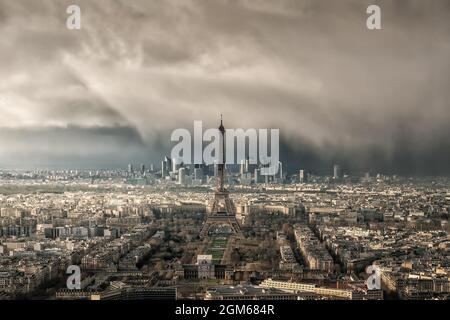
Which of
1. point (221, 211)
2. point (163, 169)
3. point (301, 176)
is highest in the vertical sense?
point (163, 169)

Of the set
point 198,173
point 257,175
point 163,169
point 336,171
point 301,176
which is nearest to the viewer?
point 336,171

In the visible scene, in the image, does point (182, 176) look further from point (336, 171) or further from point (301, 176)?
point (336, 171)

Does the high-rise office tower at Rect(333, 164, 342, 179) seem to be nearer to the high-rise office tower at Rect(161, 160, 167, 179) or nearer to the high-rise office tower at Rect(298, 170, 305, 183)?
the high-rise office tower at Rect(298, 170, 305, 183)

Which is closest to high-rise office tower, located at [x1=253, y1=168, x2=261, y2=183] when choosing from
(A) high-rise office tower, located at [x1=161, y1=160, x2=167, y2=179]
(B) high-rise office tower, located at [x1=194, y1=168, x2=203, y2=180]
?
(B) high-rise office tower, located at [x1=194, y1=168, x2=203, y2=180]

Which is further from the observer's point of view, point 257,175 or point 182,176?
point 182,176

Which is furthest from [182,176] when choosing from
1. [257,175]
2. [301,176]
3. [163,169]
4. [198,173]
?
[301,176]
